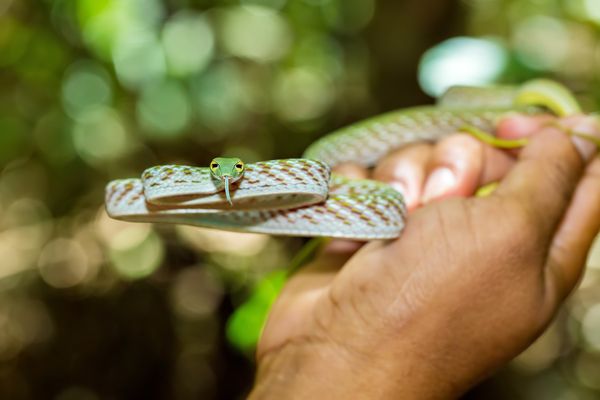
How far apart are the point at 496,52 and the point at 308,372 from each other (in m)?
1.75

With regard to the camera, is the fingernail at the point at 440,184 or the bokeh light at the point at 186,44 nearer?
the fingernail at the point at 440,184

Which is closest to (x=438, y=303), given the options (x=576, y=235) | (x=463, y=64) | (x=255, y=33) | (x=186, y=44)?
(x=576, y=235)

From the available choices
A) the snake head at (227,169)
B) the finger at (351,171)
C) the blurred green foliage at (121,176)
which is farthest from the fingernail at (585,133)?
the blurred green foliage at (121,176)

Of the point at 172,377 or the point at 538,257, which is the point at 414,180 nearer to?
the point at 538,257

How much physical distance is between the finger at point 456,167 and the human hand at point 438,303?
0.17m

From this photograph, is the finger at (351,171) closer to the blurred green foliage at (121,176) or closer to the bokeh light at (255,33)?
the blurred green foliage at (121,176)

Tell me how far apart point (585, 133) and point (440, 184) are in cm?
44

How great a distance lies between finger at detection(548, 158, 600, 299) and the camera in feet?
5.19

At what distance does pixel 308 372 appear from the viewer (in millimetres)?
1407

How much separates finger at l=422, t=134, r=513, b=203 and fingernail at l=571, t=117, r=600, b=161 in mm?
261

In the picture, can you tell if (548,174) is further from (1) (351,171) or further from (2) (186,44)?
(2) (186,44)

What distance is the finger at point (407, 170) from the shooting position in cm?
176

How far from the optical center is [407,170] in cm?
180

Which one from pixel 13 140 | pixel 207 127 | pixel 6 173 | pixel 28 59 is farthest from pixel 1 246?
pixel 207 127
